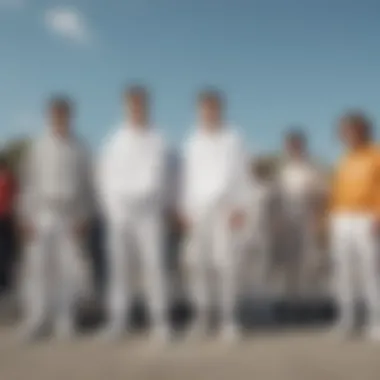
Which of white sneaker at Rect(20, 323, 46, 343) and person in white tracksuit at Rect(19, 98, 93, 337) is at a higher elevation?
person in white tracksuit at Rect(19, 98, 93, 337)

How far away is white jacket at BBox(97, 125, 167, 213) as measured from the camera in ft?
17.4

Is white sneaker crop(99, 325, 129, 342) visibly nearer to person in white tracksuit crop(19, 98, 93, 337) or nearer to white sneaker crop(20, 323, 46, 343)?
person in white tracksuit crop(19, 98, 93, 337)

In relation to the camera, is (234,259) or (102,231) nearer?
(234,259)

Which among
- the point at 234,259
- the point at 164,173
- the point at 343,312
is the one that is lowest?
the point at 343,312

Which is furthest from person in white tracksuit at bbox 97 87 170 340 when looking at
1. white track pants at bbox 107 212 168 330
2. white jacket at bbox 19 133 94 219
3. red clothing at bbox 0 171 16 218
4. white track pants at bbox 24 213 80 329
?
red clothing at bbox 0 171 16 218

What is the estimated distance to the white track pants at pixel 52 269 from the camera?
5.53 m

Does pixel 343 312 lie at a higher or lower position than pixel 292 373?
higher

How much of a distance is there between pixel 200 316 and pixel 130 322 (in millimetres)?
610

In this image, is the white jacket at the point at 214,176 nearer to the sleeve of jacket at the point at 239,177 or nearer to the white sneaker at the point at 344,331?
the sleeve of jacket at the point at 239,177

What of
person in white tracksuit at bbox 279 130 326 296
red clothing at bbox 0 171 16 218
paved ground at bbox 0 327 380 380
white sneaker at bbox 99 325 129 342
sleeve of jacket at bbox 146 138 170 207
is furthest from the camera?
red clothing at bbox 0 171 16 218

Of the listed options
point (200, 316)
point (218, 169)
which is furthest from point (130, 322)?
point (218, 169)

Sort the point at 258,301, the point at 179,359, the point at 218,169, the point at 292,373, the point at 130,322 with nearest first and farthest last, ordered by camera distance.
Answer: the point at 292,373 < the point at 179,359 < the point at 218,169 < the point at 130,322 < the point at 258,301

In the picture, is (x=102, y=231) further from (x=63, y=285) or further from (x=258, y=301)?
(x=258, y=301)

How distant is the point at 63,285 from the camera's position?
5.61m
